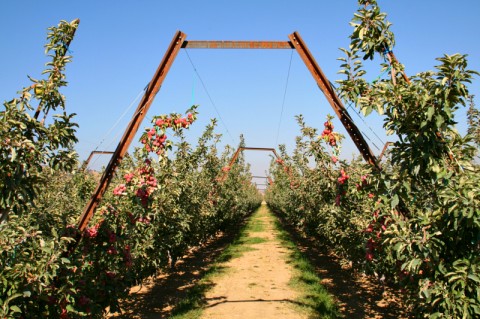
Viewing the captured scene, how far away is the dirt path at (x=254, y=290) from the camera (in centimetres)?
751

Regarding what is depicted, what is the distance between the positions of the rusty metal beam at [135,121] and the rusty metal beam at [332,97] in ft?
6.05

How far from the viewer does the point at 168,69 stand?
17.9 ft

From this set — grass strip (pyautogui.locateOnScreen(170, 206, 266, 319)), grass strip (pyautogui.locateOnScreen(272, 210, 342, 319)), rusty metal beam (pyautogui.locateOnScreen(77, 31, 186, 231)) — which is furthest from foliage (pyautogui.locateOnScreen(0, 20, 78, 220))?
grass strip (pyautogui.locateOnScreen(272, 210, 342, 319))

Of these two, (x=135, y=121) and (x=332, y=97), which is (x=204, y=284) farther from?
(x=332, y=97)

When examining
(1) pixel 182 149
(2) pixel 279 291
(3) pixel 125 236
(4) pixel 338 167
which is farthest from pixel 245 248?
(3) pixel 125 236

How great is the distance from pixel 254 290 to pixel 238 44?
6.42 metres

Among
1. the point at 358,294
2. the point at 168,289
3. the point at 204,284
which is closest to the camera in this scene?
the point at 358,294

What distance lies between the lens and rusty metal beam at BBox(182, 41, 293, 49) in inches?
222

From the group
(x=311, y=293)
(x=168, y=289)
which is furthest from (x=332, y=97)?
(x=168, y=289)

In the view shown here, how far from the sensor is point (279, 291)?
912 centimetres

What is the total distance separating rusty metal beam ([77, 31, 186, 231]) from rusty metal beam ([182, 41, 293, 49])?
0.71ft

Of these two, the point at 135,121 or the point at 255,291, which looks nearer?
the point at 135,121

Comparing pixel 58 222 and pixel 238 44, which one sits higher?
pixel 238 44

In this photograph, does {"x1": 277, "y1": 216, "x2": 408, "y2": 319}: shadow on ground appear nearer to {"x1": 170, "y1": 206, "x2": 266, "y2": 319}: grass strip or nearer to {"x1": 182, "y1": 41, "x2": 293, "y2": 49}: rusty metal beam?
{"x1": 170, "y1": 206, "x2": 266, "y2": 319}: grass strip
